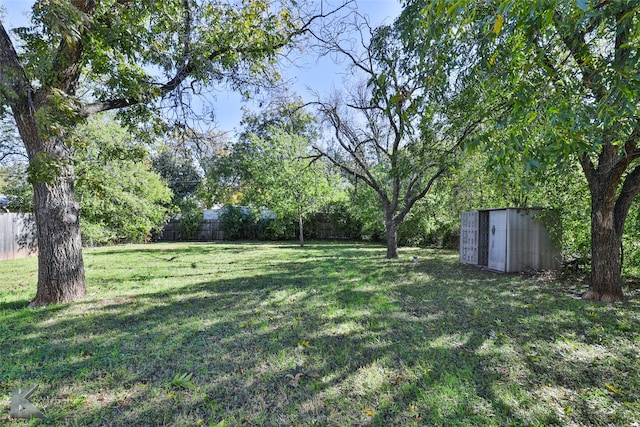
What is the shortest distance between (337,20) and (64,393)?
23.0 ft

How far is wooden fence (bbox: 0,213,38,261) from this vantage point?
9273 mm

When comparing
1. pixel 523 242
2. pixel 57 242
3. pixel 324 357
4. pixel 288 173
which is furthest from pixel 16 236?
pixel 523 242

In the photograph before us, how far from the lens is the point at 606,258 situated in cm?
479

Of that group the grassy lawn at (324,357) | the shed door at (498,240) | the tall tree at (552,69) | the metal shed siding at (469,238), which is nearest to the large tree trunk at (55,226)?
the grassy lawn at (324,357)

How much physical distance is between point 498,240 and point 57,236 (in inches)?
323

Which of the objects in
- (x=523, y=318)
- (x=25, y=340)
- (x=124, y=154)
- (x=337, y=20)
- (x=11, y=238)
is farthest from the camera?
(x=11, y=238)

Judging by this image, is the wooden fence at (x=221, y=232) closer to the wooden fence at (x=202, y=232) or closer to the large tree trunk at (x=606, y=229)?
the wooden fence at (x=202, y=232)

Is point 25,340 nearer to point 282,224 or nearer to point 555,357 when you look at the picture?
point 555,357

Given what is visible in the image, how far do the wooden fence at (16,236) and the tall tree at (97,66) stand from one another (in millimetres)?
7178

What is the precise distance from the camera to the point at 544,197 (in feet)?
23.7

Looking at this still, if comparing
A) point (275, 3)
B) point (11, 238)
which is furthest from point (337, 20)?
point (11, 238)

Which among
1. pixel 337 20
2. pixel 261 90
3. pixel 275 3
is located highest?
pixel 337 20

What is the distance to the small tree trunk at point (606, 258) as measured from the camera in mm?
4758

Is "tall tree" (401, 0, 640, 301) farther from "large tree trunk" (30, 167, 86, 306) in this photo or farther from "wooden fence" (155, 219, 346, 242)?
"wooden fence" (155, 219, 346, 242)
